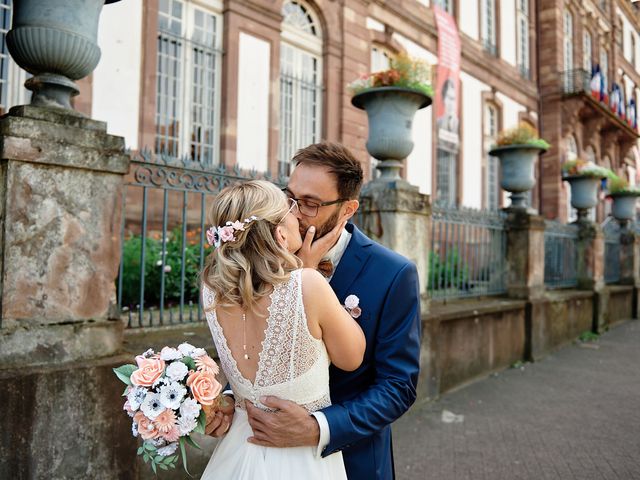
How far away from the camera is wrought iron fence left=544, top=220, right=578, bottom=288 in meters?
9.88

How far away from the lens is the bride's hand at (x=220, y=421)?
1.73 metres

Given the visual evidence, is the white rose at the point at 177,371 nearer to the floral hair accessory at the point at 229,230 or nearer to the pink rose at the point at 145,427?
the pink rose at the point at 145,427

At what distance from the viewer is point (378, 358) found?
5.82 feet

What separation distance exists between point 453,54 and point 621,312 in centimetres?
862

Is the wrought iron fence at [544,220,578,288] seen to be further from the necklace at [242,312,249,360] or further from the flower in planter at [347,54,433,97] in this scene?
the necklace at [242,312,249,360]

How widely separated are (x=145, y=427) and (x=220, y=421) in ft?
0.95

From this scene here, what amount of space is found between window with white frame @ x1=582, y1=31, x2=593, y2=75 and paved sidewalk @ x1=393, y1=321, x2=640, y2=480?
2053cm

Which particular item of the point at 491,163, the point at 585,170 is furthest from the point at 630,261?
the point at 491,163

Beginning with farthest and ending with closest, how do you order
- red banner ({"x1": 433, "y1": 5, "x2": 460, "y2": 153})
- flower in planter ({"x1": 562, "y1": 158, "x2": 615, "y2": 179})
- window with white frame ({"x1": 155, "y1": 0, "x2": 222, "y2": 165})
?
red banner ({"x1": 433, "y1": 5, "x2": 460, "y2": 153})
flower in planter ({"x1": 562, "y1": 158, "x2": 615, "y2": 179})
window with white frame ({"x1": 155, "y1": 0, "x2": 222, "y2": 165})

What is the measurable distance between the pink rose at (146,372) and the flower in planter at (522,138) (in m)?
7.50

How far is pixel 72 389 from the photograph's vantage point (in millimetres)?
2789

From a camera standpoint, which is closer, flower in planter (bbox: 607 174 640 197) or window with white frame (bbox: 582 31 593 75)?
flower in planter (bbox: 607 174 640 197)

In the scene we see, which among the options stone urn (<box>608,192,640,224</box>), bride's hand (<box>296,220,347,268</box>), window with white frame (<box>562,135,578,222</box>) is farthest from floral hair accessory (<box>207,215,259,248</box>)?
window with white frame (<box>562,135,578,222</box>)

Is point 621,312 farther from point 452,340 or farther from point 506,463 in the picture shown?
point 506,463
